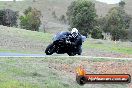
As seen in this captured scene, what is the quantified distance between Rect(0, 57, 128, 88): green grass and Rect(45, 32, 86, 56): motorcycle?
62 centimetres

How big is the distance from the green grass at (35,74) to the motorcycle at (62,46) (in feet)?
2.03

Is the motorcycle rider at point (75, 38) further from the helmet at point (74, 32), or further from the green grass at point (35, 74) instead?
the green grass at point (35, 74)

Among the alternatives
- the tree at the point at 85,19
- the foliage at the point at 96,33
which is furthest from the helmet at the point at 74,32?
the tree at the point at 85,19

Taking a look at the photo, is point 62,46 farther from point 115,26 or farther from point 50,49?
point 115,26

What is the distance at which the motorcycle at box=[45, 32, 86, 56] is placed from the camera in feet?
92.5

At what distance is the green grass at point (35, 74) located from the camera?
18.5 m

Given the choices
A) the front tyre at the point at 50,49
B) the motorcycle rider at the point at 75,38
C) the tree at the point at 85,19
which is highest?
the motorcycle rider at the point at 75,38

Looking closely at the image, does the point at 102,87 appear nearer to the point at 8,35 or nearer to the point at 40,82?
the point at 40,82

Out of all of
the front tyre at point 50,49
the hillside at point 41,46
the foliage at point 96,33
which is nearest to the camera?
the front tyre at point 50,49

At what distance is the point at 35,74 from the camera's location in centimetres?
2172

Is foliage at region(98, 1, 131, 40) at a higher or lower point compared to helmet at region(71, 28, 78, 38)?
lower

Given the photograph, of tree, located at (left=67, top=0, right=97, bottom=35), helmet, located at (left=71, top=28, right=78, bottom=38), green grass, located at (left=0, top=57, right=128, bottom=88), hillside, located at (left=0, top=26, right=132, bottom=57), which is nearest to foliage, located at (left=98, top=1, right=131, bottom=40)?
tree, located at (left=67, top=0, right=97, bottom=35)

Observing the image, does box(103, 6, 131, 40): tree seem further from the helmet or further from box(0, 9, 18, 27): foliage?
the helmet

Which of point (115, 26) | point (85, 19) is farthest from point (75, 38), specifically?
point (115, 26)
